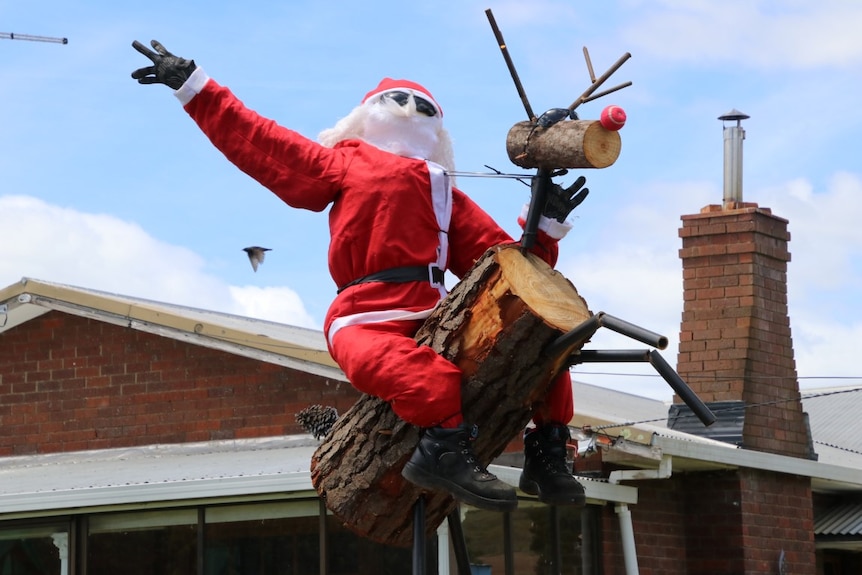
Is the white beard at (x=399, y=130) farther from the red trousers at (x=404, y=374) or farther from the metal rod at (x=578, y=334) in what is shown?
the metal rod at (x=578, y=334)

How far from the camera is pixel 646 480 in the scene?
1190cm

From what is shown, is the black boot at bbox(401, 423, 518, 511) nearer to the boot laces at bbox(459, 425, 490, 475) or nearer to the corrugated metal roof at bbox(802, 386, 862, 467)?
the boot laces at bbox(459, 425, 490, 475)

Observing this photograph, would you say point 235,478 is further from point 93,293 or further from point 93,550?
point 93,293

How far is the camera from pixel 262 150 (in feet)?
17.9

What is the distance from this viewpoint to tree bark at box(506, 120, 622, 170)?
489 centimetres

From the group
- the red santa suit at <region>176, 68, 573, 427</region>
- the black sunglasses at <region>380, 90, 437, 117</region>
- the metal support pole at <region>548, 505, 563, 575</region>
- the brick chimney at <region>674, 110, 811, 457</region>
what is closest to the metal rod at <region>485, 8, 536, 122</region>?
the red santa suit at <region>176, 68, 573, 427</region>

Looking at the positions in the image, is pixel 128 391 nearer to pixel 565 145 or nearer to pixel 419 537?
pixel 419 537

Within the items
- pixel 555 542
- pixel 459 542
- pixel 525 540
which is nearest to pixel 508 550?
pixel 525 540

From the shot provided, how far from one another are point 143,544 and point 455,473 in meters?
6.23

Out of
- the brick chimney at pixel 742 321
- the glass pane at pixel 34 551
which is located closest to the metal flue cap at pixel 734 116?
the brick chimney at pixel 742 321

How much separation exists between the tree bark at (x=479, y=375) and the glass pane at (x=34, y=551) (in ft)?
19.2

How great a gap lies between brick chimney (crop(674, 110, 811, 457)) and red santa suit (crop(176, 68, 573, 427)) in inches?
303

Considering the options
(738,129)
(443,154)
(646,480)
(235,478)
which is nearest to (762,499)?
(646,480)

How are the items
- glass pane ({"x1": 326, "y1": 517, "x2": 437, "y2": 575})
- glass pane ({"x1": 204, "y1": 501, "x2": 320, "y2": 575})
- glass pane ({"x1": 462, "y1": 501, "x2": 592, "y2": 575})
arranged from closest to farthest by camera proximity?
1. glass pane ({"x1": 326, "y1": 517, "x2": 437, "y2": 575})
2. glass pane ({"x1": 204, "y1": 501, "x2": 320, "y2": 575})
3. glass pane ({"x1": 462, "y1": 501, "x2": 592, "y2": 575})
